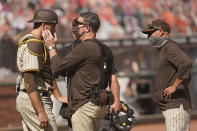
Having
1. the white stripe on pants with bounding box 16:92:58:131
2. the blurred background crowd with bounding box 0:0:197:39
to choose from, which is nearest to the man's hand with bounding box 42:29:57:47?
the white stripe on pants with bounding box 16:92:58:131

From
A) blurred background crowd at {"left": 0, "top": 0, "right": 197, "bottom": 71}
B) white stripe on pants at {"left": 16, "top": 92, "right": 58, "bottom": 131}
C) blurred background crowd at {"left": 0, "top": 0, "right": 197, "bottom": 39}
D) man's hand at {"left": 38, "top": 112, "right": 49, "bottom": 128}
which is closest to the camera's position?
man's hand at {"left": 38, "top": 112, "right": 49, "bottom": 128}

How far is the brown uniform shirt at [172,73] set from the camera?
530 centimetres

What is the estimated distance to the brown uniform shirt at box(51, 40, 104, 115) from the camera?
436 centimetres

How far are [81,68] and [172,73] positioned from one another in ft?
4.56

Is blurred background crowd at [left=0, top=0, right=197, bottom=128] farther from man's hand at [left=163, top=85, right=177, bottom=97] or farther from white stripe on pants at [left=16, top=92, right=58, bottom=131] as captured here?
white stripe on pants at [left=16, top=92, right=58, bottom=131]

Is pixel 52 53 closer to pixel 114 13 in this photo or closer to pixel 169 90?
pixel 169 90

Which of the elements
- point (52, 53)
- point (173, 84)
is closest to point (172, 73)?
point (173, 84)

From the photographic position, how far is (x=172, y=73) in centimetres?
538

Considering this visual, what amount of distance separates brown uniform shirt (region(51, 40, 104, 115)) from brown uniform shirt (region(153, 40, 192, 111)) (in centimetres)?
119

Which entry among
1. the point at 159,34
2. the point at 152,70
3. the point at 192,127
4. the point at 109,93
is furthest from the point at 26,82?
the point at 152,70

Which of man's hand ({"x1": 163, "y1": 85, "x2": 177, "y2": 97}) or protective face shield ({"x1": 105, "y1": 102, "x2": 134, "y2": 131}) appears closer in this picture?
protective face shield ({"x1": 105, "y1": 102, "x2": 134, "y2": 131})

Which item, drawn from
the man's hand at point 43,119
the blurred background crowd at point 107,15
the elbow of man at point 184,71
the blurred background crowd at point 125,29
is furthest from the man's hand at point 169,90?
the blurred background crowd at point 107,15

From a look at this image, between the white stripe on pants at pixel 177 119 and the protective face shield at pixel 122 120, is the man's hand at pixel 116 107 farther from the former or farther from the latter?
the white stripe on pants at pixel 177 119

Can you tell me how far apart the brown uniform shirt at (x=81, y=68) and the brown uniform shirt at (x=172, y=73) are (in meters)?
1.19
